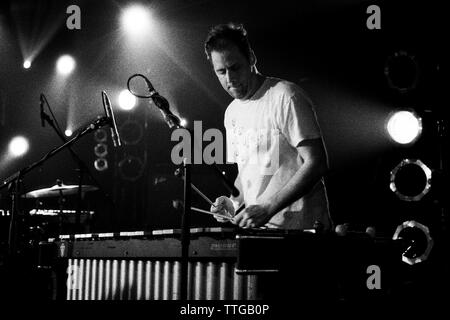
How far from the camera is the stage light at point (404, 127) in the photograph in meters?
4.95

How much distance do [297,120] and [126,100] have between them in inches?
203

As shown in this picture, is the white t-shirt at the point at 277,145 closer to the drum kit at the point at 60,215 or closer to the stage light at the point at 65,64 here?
the drum kit at the point at 60,215

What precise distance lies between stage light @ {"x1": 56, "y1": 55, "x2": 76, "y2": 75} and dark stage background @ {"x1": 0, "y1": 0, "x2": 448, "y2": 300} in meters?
0.07

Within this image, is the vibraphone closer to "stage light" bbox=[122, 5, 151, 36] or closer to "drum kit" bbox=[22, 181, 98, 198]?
"drum kit" bbox=[22, 181, 98, 198]

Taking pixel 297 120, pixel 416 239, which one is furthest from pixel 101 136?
pixel 297 120

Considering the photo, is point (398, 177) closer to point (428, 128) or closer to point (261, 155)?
point (428, 128)

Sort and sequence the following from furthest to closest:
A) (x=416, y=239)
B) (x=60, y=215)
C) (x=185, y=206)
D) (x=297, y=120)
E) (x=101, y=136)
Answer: (x=101, y=136), (x=60, y=215), (x=416, y=239), (x=297, y=120), (x=185, y=206)

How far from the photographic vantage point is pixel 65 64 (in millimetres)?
8406

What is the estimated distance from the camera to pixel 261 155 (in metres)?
3.62

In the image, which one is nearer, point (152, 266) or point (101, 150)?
point (152, 266)

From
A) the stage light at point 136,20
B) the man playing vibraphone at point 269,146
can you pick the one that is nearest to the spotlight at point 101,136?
the stage light at point 136,20

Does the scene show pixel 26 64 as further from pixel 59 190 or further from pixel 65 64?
pixel 59 190

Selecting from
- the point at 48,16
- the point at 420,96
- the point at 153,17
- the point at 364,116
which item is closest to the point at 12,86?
the point at 48,16

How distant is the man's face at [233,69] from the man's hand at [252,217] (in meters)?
0.91
